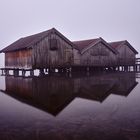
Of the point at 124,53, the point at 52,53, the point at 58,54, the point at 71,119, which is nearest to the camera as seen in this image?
the point at 71,119

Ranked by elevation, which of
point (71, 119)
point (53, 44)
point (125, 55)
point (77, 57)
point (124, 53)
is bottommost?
point (71, 119)

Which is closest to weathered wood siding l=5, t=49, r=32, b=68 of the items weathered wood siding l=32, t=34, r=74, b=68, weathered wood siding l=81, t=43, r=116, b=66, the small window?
weathered wood siding l=32, t=34, r=74, b=68

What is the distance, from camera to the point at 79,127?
7.15 meters

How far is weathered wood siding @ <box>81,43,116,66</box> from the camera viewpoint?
33.2m

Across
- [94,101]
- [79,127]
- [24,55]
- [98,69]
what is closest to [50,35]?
[24,55]

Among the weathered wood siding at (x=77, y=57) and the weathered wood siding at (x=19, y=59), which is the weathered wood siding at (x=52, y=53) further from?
the weathered wood siding at (x=19, y=59)

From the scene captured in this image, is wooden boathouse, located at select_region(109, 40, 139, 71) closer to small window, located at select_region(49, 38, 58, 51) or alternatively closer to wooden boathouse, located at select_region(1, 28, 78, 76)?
wooden boathouse, located at select_region(1, 28, 78, 76)

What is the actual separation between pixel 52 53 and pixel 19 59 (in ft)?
15.2

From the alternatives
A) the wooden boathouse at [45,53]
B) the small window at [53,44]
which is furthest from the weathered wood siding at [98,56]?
the small window at [53,44]

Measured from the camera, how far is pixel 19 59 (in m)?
30.5

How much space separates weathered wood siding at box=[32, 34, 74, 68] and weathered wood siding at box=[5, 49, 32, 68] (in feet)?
2.65

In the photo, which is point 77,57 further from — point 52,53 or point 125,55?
point 125,55

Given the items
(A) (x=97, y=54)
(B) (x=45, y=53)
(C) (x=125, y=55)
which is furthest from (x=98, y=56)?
(B) (x=45, y=53)

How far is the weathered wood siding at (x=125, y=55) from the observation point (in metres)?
38.2
